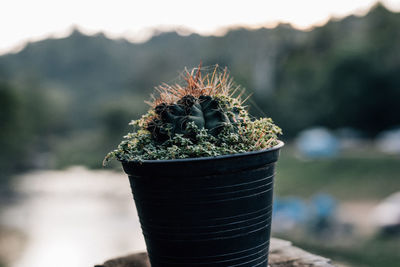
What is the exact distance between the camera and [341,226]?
20656mm

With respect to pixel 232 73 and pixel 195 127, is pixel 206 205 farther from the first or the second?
pixel 232 73

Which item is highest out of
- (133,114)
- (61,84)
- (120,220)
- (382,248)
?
(61,84)

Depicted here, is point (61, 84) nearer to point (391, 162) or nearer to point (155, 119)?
point (391, 162)

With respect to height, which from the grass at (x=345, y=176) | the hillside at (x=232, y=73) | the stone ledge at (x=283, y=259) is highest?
the hillside at (x=232, y=73)

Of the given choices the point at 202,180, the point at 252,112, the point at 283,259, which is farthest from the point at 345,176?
the point at 202,180

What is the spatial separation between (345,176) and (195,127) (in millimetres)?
27233

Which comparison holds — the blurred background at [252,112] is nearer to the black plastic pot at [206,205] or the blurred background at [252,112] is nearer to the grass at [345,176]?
A: the grass at [345,176]

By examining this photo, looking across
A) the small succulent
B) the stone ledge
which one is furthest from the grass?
the small succulent

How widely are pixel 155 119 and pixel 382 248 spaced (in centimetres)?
1855

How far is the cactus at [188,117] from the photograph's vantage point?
1.69 meters

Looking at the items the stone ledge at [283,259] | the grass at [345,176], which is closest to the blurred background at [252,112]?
the grass at [345,176]

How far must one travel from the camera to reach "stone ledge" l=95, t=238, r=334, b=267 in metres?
2.04

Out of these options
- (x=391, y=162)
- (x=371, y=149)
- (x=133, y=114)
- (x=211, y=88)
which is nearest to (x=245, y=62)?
(x=133, y=114)

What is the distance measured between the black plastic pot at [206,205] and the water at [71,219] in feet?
56.9
